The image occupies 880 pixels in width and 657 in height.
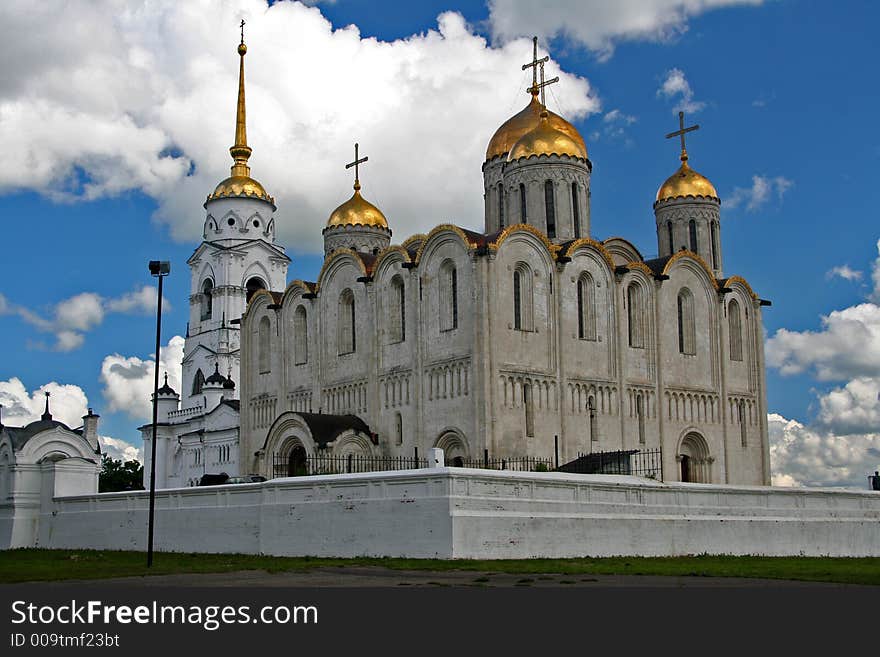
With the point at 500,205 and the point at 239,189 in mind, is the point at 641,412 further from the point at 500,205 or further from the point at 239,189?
the point at 239,189

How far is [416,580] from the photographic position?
1942cm

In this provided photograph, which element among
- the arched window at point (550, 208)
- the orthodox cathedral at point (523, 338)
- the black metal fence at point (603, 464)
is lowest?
→ the black metal fence at point (603, 464)

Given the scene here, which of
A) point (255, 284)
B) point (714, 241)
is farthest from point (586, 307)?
point (255, 284)

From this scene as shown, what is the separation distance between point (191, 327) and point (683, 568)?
5719 cm

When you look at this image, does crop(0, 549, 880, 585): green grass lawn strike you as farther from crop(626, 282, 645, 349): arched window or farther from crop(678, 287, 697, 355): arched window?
crop(678, 287, 697, 355): arched window

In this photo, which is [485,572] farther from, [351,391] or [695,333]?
[695,333]

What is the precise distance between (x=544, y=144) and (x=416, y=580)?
2828 centimetres

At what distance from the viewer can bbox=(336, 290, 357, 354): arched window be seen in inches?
1801

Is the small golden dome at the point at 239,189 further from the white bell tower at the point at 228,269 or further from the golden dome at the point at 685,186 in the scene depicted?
the golden dome at the point at 685,186

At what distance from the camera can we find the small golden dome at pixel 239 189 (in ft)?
245

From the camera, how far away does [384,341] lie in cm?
4325

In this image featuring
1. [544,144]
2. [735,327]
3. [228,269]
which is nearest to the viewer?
[544,144]

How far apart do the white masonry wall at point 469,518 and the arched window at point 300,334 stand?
13.1m

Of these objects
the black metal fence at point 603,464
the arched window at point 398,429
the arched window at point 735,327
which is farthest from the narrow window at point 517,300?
the arched window at point 735,327
